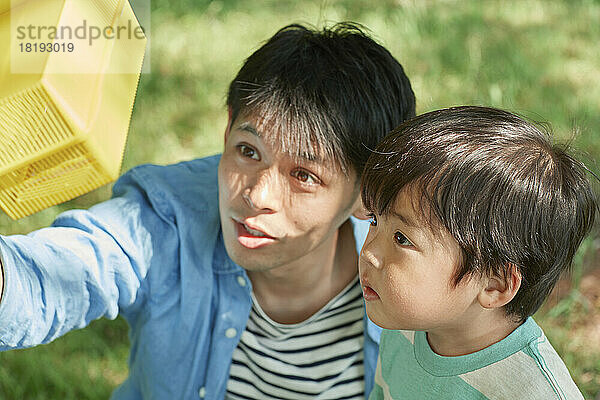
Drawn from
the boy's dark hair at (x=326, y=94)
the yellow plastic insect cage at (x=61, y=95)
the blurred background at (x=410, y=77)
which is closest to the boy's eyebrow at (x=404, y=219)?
the boy's dark hair at (x=326, y=94)

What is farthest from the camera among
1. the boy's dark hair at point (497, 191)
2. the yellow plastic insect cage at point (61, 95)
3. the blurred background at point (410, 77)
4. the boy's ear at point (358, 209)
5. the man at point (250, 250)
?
the blurred background at point (410, 77)

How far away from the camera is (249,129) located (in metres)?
1.42

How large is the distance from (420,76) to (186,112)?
90 cm

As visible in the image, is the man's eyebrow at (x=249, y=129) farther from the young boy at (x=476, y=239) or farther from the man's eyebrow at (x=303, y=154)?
the young boy at (x=476, y=239)

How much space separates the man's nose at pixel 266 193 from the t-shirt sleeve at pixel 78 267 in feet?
0.79

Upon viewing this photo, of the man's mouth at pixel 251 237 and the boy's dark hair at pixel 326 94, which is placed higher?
the boy's dark hair at pixel 326 94

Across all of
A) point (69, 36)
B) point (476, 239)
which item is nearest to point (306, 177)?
point (476, 239)

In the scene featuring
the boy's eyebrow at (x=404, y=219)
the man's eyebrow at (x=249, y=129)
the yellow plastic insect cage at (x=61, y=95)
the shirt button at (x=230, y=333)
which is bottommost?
the shirt button at (x=230, y=333)

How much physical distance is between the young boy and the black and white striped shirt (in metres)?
0.46

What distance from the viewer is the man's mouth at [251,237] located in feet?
4.61

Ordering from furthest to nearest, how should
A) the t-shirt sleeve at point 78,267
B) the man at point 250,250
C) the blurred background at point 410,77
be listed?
the blurred background at point 410,77 < the man at point 250,250 < the t-shirt sleeve at point 78,267

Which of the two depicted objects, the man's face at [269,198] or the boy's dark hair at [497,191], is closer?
the boy's dark hair at [497,191]

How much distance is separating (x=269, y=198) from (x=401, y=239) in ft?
1.10

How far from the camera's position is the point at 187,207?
159 centimetres
